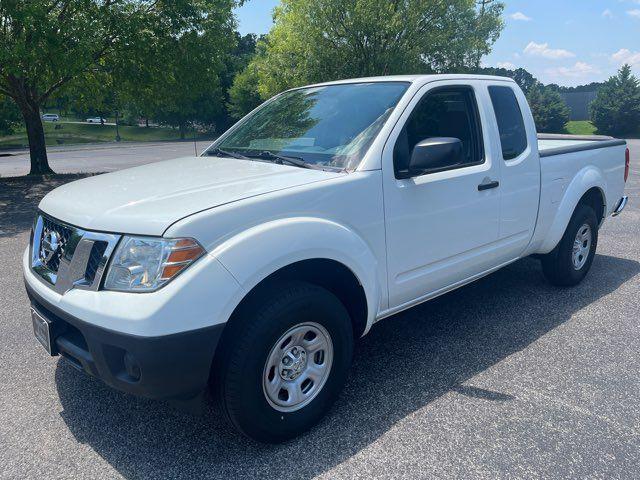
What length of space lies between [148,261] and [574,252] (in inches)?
162

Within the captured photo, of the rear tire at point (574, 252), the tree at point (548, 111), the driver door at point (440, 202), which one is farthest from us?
the tree at point (548, 111)

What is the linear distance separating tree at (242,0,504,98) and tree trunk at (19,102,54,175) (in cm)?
979

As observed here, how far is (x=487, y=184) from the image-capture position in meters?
3.66

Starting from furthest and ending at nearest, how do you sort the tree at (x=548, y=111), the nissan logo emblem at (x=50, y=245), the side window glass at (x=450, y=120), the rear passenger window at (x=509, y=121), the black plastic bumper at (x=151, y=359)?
the tree at (x=548, y=111)
the rear passenger window at (x=509, y=121)
the side window glass at (x=450, y=120)
the nissan logo emblem at (x=50, y=245)
the black plastic bumper at (x=151, y=359)

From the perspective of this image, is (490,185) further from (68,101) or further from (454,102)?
(68,101)

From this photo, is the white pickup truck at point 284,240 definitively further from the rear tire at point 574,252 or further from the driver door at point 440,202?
the rear tire at point 574,252

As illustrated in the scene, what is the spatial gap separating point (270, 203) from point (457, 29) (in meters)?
21.1

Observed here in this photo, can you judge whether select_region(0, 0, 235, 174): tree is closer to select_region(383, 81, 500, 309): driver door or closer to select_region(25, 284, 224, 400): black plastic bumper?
select_region(383, 81, 500, 309): driver door

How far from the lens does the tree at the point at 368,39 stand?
19.3 meters

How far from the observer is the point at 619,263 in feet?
19.2

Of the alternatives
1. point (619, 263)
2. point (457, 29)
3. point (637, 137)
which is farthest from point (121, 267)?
point (637, 137)

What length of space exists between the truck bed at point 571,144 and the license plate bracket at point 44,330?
380 centimetres

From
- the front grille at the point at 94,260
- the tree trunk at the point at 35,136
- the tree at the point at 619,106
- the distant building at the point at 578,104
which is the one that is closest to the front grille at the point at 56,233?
the front grille at the point at 94,260

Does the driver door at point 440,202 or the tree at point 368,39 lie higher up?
the tree at point 368,39
